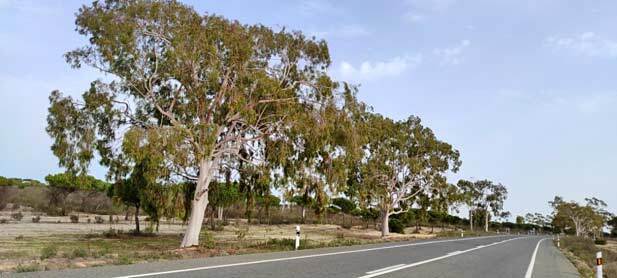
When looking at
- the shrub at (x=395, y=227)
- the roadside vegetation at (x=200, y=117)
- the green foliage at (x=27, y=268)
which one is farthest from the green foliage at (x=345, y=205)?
the green foliage at (x=27, y=268)

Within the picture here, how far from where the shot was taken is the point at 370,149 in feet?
152

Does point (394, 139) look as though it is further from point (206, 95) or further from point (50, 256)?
point (50, 256)

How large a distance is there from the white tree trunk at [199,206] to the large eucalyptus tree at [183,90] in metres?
→ 0.04

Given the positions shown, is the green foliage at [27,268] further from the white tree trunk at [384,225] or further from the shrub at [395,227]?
the shrub at [395,227]

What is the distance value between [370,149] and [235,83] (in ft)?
93.8

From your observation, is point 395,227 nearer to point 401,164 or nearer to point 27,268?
point 401,164

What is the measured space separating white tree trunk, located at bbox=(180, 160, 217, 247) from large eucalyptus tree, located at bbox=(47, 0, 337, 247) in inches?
1.5

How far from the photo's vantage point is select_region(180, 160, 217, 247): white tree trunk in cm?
1909

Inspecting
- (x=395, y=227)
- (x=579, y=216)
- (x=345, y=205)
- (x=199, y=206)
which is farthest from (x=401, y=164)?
(x=579, y=216)

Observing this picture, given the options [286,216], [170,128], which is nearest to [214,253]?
[170,128]

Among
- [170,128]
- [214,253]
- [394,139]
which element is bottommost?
[214,253]

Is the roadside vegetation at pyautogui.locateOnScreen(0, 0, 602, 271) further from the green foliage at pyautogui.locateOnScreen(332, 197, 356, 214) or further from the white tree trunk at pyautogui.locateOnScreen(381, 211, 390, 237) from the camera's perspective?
the green foliage at pyautogui.locateOnScreen(332, 197, 356, 214)

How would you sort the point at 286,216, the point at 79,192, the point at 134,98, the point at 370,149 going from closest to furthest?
the point at 134,98 → the point at 370,149 → the point at 79,192 → the point at 286,216

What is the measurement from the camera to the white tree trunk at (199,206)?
62.6 ft
